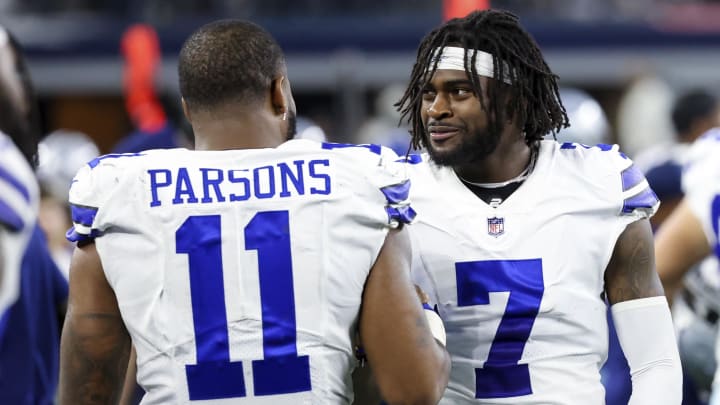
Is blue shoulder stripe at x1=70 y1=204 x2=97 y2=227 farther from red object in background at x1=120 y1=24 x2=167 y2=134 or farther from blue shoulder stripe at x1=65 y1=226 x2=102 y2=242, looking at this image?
red object in background at x1=120 y1=24 x2=167 y2=134

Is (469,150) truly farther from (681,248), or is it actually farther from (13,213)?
(681,248)

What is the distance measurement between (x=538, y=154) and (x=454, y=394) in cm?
66

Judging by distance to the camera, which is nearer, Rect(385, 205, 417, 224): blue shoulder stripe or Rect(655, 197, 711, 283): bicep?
Rect(385, 205, 417, 224): blue shoulder stripe

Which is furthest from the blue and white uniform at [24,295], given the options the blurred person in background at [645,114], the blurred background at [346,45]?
the blurred background at [346,45]

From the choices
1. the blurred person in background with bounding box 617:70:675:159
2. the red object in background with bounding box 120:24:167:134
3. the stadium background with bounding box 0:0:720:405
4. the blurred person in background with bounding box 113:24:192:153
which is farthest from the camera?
the stadium background with bounding box 0:0:720:405

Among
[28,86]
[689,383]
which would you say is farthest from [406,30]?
[28,86]

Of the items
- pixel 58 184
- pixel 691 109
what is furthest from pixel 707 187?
pixel 58 184

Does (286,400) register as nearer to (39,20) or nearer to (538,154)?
(538,154)

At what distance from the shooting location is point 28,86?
381 cm

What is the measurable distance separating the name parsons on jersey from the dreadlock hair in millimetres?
627

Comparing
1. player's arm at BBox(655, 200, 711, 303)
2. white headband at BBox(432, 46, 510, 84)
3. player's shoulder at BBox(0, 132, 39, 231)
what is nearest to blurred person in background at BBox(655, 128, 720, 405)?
player's arm at BBox(655, 200, 711, 303)

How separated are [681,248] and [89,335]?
2.20 m

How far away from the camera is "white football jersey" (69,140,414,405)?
9.14 ft

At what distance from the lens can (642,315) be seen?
3.19 meters
